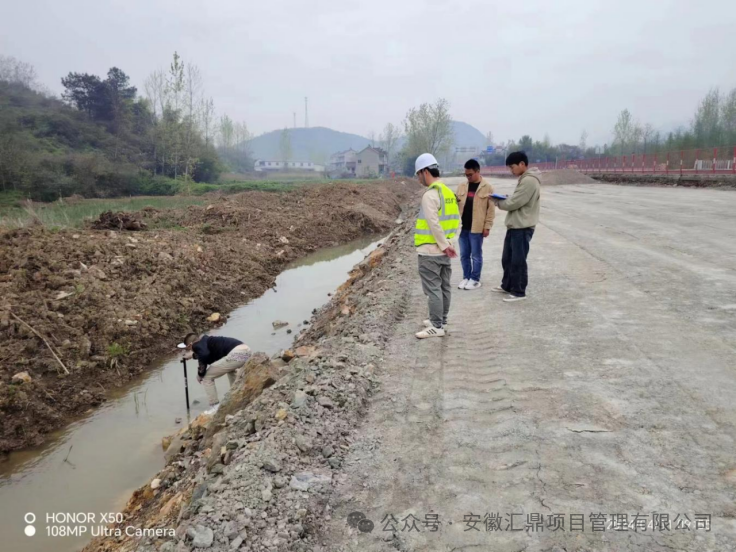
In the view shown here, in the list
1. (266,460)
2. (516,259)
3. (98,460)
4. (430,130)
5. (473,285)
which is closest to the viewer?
(266,460)

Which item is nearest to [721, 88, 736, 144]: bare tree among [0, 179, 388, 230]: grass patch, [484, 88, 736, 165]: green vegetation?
[484, 88, 736, 165]: green vegetation

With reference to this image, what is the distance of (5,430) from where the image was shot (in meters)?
5.55

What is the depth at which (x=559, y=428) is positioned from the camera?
3139mm

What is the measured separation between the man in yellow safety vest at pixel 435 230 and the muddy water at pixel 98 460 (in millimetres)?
3642

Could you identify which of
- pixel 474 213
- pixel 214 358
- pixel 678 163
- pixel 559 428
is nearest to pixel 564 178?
pixel 678 163

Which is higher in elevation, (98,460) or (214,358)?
(214,358)

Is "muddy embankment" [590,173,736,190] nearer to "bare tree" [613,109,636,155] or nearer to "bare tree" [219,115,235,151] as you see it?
"bare tree" [613,109,636,155]

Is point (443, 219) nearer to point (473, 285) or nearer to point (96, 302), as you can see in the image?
point (473, 285)

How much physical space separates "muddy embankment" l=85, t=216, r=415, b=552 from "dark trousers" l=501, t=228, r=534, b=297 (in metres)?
1.75

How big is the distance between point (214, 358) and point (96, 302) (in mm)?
3610

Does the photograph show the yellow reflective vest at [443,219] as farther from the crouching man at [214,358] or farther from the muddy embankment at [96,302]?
the muddy embankment at [96,302]

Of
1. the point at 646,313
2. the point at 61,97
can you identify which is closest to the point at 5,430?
the point at 646,313

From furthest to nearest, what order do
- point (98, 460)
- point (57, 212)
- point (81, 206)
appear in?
point (81, 206)
point (57, 212)
point (98, 460)

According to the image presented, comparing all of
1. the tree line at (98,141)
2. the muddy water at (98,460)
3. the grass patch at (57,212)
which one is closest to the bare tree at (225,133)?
the tree line at (98,141)
